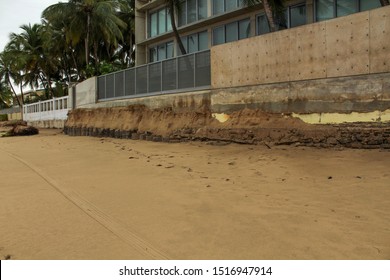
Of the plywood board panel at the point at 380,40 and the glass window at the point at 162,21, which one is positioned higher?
the glass window at the point at 162,21

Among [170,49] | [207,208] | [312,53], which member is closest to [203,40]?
[170,49]

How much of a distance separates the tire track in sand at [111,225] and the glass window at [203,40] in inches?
642

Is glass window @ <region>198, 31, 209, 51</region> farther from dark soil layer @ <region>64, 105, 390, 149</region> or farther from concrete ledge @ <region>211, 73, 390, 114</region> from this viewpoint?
concrete ledge @ <region>211, 73, 390, 114</region>

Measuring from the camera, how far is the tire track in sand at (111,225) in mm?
3619

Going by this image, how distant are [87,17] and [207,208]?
30.9m

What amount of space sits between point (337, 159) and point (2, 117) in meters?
67.6

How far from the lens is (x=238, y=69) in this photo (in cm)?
1182

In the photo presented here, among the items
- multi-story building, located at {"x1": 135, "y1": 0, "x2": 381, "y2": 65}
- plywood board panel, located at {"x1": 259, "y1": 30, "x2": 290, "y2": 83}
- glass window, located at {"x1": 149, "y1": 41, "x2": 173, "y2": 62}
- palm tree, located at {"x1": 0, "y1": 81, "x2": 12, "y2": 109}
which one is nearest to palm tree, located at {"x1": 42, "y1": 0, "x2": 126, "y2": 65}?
multi-story building, located at {"x1": 135, "y1": 0, "x2": 381, "y2": 65}

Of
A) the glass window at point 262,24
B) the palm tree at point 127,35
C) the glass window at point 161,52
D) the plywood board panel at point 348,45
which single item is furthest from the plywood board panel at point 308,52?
the palm tree at point 127,35

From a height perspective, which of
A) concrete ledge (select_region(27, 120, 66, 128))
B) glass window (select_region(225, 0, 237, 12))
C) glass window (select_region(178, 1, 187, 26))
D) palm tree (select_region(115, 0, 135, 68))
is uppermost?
palm tree (select_region(115, 0, 135, 68))

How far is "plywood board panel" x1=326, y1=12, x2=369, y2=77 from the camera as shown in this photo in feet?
28.8

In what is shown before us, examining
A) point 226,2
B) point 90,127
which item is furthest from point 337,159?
point 90,127

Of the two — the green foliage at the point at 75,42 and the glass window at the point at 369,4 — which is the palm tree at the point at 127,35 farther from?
the glass window at the point at 369,4

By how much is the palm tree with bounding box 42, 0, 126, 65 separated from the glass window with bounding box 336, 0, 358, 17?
2112 centimetres
